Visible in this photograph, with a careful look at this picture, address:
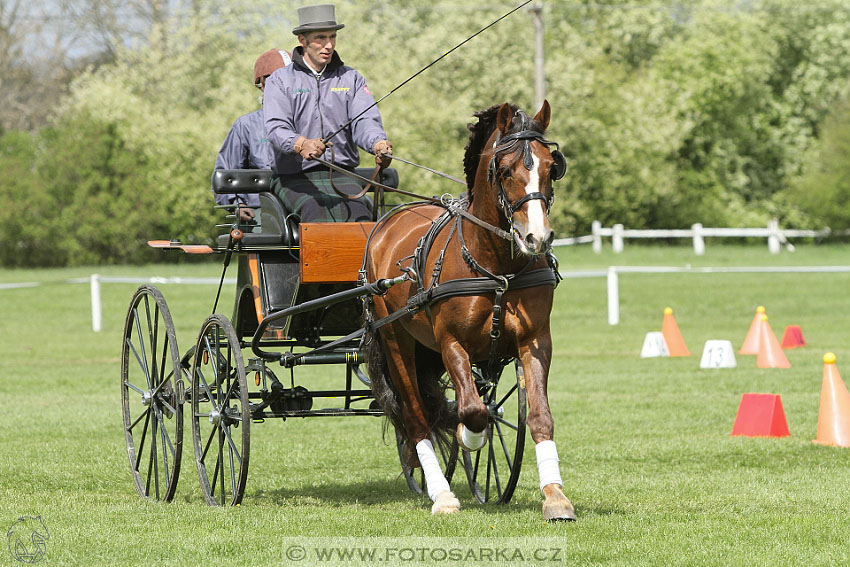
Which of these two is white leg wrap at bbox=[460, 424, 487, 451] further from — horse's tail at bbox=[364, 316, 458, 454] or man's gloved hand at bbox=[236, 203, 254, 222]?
man's gloved hand at bbox=[236, 203, 254, 222]

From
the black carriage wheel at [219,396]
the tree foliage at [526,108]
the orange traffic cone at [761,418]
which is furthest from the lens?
the tree foliage at [526,108]

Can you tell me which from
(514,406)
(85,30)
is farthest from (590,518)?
(85,30)

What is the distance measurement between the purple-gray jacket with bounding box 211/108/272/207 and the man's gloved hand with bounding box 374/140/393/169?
133 cm

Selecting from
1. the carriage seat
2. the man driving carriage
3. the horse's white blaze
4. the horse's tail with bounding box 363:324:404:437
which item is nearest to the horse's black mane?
the horse's white blaze

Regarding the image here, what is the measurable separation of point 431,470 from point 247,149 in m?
3.14

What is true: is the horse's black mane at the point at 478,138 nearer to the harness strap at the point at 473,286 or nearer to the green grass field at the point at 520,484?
the harness strap at the point at 473,286

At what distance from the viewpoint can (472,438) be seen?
19.6ft

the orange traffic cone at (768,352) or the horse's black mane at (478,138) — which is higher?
the horse's black mane at (478,138)

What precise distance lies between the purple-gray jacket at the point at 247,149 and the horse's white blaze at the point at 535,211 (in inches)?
125

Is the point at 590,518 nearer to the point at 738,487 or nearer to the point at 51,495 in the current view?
the point at 738,487

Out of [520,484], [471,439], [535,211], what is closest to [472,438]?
[471,439]

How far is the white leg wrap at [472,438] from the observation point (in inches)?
235

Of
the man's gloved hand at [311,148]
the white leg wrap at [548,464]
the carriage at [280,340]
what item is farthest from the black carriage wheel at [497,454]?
the man's gloved hand at [311,148]

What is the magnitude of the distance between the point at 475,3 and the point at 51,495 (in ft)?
129
